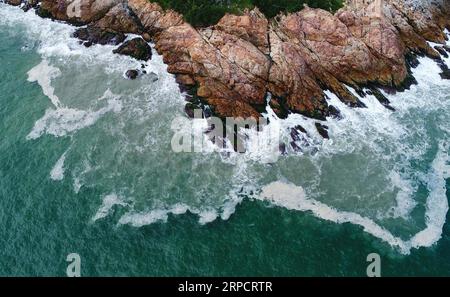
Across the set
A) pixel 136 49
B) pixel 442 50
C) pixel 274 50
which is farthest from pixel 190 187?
pixel 442 50

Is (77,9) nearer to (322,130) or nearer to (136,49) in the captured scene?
(136,49)

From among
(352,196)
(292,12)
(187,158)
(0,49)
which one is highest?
(292,12)

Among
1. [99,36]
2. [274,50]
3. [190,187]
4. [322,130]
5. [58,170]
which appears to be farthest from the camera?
[99,36]

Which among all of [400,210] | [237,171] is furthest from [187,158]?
[400,210]

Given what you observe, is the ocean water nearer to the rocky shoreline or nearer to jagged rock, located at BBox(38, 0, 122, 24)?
the rocky shoreline

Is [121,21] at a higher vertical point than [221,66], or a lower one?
lower

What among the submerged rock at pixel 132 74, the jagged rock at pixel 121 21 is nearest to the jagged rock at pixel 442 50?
the jagged rock at pixel 121 21

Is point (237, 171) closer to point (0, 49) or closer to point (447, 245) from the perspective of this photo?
point (447, 245)
